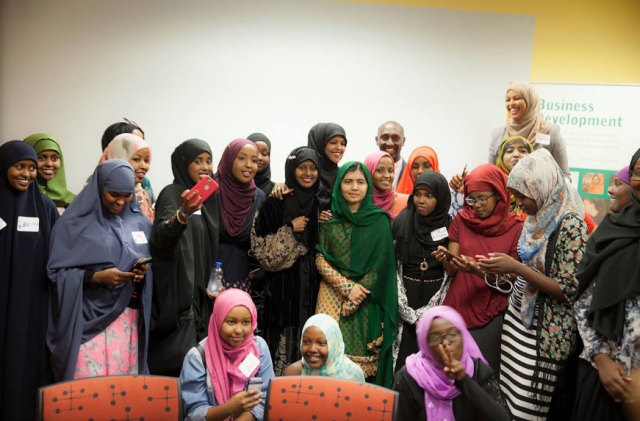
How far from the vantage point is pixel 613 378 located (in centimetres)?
262

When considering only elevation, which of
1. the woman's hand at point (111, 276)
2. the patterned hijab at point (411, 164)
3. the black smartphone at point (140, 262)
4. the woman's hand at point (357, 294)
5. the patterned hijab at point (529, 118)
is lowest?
the woman's hand at point (357, 294)

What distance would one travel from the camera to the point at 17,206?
3.17m

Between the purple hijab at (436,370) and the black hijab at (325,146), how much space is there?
1552 millimetres

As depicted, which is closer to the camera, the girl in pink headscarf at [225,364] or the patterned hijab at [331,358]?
the girl in pink headscarf at [225,364]

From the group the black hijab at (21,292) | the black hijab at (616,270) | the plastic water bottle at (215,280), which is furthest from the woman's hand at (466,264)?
the black hijab at (21,292)

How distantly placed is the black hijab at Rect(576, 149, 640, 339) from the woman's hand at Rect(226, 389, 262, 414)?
4.84 feet

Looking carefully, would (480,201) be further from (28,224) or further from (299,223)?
(28,224)

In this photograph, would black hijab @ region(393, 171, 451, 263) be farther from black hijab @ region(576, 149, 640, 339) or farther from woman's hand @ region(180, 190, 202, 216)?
woman's hand @ region(180, 190, 202, 216)

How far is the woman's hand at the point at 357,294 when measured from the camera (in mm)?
3639

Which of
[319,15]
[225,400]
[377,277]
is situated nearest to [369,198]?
[377,277]

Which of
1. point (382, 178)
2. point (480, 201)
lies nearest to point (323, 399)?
point (480, 201)

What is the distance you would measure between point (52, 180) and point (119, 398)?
2.19m

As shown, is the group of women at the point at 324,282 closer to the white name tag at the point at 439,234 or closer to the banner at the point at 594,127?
the white name tag at the point at 439,234

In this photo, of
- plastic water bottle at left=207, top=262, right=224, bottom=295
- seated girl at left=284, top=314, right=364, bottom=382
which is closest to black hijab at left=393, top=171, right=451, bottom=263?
seated girl at left=284, top=314, right=364, bottom=382
